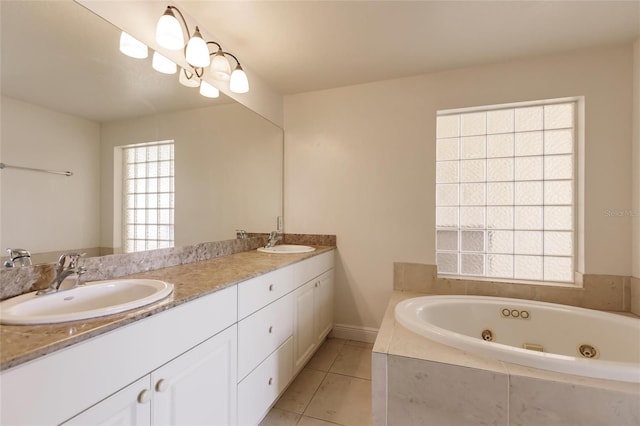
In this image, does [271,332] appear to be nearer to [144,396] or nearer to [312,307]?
[312,307]

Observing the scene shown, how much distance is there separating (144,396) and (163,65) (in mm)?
1543

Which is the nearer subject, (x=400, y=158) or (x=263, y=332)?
(x=263, y=332)

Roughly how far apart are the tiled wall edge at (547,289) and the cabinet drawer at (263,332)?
3.52 feet

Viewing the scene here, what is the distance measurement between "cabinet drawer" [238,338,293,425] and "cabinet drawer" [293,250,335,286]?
0.39 metres

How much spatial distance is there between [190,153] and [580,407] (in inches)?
87.7

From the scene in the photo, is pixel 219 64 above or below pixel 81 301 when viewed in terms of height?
above

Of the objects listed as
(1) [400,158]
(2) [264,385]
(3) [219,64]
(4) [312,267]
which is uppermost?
(3) [219,64]

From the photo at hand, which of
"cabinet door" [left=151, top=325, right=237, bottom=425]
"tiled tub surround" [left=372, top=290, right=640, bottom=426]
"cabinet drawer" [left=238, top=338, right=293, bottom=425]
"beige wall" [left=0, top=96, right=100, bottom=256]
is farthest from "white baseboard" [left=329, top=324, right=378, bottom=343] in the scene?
"beige wall" [left=0, top=96, right=100, bottom=256]

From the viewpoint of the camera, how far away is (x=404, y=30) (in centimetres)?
168

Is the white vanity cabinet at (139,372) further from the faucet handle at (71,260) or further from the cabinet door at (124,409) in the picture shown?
the faucet handle at (71,260)

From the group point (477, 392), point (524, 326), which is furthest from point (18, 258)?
point (524, 326)

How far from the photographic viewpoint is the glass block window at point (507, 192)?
80.6 inches

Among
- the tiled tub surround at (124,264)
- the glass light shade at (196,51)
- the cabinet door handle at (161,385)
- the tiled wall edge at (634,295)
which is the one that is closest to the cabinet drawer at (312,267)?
the tiled tub surround at (124,264)

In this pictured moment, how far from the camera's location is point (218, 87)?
5.99ft
